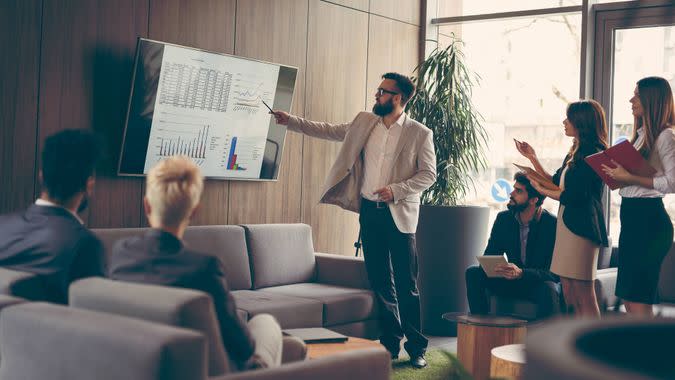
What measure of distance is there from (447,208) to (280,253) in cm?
138

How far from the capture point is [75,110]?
4.35 m

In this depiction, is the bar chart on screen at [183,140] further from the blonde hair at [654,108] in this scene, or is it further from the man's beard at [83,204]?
the blonde hair at [654,108]

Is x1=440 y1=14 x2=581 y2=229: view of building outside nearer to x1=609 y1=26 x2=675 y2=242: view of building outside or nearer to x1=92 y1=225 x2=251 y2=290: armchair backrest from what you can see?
x1=609 y1=26 x2=675 y2=242: view of building outside

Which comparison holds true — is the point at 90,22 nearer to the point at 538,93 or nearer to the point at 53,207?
the point at 53,207

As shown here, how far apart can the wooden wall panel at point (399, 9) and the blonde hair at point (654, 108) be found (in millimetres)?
3182

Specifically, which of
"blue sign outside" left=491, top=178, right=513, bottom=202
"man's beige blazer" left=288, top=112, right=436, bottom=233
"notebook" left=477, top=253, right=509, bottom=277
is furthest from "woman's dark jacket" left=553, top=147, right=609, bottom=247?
"blue sign outside" left=491, top=178, right=513, bottom=202

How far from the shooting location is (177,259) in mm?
2088

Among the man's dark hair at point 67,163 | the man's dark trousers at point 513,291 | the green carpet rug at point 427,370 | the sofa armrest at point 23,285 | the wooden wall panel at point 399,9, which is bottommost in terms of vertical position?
the green carpet rug at point 427,370

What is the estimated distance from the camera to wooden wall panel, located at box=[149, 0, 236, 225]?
4.80 meters

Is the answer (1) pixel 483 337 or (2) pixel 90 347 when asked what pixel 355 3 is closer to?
(1) pixel 483 337

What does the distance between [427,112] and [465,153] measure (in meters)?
0.45

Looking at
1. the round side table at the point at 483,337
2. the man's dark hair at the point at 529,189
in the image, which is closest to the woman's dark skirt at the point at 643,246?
the round side table at the point at 483,337

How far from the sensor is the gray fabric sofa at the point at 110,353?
1751 mm

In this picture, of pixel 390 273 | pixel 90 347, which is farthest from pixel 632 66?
pixel 90 347
